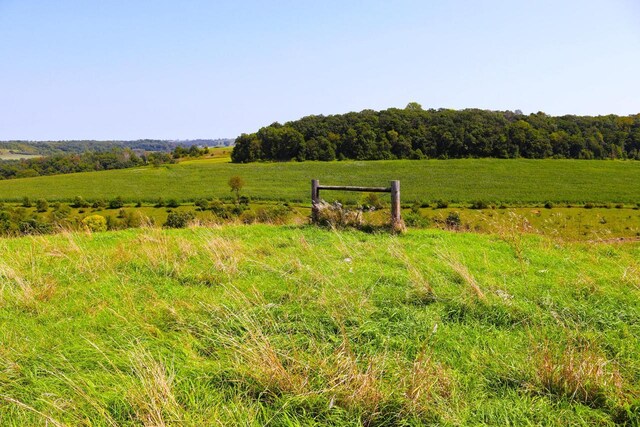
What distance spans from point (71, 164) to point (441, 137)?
108 metres

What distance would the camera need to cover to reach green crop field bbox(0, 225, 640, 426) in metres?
2.73

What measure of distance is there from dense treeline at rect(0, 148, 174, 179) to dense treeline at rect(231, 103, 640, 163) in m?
40.1

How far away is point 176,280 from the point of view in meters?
5.78

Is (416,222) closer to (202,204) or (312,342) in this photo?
(312,342)

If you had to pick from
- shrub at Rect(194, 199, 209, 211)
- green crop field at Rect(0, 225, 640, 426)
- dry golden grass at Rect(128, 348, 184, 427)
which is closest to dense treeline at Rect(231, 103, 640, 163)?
shrub at Rect(194, 199, 209, 211)

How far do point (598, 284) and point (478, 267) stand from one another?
5.30ft

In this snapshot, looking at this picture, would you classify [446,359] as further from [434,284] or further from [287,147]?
[287,147]

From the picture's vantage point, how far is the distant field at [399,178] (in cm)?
7044

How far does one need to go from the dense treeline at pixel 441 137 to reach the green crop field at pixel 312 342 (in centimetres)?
10644

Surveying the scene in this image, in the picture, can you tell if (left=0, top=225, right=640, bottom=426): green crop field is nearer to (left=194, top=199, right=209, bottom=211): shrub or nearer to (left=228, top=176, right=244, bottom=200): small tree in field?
(left=194, top=199, right=209, bottom=211): shrub

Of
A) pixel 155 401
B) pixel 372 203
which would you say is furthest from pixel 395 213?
pixel 372 203

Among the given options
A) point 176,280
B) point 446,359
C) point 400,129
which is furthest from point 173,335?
point 400,129

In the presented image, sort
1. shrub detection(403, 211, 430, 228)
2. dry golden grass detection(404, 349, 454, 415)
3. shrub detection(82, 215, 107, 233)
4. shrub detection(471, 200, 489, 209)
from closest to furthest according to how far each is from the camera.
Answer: dry golden grass detection(404, 349, 454, 415) → shrub detection(82, 215, 107, 233) → shrub detection(403, 211, 430, 228) → shrub detection(471, 200, 489, 209)

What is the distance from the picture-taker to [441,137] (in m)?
108
